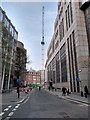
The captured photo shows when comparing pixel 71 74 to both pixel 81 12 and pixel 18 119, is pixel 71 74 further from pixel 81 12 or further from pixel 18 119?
pixel 18 119

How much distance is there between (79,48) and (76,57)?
2797mm

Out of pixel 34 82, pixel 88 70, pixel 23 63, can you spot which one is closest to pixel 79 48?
pixel 88 70

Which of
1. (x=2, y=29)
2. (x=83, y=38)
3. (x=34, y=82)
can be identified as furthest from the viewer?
(x=34, y=82)

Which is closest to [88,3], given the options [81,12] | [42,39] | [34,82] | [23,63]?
[81,12]

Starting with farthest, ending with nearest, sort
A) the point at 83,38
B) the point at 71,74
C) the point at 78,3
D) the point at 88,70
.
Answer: the point at 71,74 < the point at 78,3 < the point at 83,38 < the point at 88,70

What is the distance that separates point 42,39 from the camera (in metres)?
158

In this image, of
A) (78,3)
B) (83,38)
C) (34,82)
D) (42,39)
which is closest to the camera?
(83,38)

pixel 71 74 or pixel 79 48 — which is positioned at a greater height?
pixel 79 48

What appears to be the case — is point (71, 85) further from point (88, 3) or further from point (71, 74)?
point (88, 3)

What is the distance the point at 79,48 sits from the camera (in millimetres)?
39094

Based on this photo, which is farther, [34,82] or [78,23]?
[34,82]

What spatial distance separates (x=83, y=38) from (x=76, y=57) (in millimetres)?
4302

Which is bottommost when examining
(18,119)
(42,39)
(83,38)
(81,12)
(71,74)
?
(18,119)

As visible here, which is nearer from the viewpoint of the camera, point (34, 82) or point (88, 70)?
point (88, 70)
